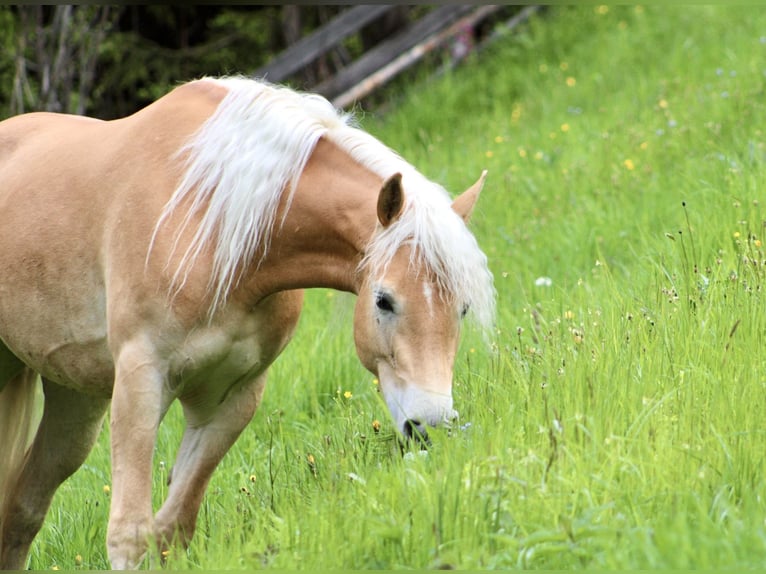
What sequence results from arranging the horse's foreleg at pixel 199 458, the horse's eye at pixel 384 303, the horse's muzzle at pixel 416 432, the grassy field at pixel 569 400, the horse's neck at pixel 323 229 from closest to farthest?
the grassy field at pixel 569 400 < the horse's muzzle at pixel 416 432 < the horse's eye at pixel 384 303 < the horse's neck at pixel 323 229 < the horse's foreleg at pixel 199 458

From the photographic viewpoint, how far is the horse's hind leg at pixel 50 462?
16.7 feet

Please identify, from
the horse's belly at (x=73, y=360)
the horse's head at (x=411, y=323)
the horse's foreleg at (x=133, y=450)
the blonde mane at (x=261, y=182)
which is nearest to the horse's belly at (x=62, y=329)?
the horse's belly at (x=73, y=360)

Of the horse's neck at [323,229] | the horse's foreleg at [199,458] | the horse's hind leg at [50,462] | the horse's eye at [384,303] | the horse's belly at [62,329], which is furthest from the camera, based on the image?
the horse's hind leg at [50,462]

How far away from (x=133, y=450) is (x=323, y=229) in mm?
1010

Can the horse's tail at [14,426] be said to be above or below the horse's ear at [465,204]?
below

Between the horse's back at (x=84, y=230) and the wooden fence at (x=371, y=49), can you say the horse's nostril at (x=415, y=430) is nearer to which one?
the horse's back at (x=84, y=230)

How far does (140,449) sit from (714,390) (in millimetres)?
1943

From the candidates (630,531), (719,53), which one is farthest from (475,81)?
(630,531)

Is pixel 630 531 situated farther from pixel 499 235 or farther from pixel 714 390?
pixel 499 235

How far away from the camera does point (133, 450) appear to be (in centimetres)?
385

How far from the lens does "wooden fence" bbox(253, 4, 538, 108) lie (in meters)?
11.0

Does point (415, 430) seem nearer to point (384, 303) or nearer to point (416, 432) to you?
point (416, 432)

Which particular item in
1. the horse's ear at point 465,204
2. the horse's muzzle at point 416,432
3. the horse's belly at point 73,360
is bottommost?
the horse's belly at point 73,360

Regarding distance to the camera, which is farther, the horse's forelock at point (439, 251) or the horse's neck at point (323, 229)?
the horse's neck at point (323, 229)
